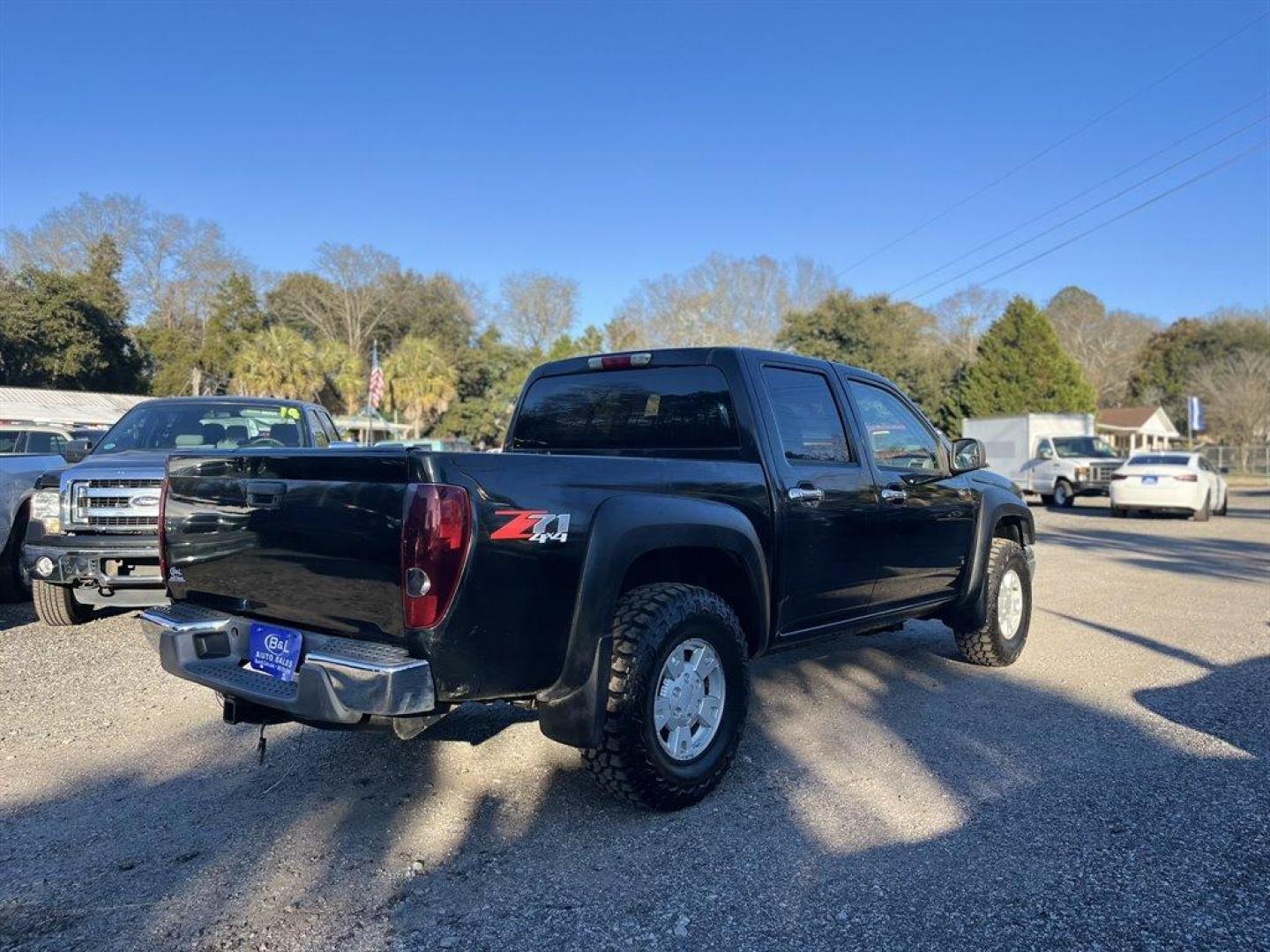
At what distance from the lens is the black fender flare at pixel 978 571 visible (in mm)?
5906

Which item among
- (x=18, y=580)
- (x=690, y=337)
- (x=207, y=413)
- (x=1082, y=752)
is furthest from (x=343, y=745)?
(x=690, y=337)

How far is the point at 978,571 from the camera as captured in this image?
5.95 meters

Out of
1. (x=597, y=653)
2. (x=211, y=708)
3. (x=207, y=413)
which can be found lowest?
(x=211, y=708)

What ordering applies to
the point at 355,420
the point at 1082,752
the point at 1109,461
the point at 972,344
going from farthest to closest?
the point at 972,344, the point at 355,420, the point at 1109,461, the point at 1082,752

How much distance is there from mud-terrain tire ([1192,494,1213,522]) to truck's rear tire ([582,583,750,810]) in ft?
61.0

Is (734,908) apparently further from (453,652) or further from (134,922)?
(134,922)

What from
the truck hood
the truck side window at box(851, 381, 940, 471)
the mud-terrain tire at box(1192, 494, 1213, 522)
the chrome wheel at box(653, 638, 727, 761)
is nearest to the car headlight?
the truck hood

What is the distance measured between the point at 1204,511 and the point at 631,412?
18.6 m

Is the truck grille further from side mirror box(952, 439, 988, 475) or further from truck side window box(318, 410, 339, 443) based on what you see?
side mirror box(952, 439, 988, 475)

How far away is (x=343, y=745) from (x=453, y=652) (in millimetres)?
1882

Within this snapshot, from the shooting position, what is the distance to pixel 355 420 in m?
39.8

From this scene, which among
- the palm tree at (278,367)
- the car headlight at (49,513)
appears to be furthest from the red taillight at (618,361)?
the palm tree at (278,367)

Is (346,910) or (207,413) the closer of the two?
(346,910)

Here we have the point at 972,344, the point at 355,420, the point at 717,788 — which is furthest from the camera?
the point at 972,344
